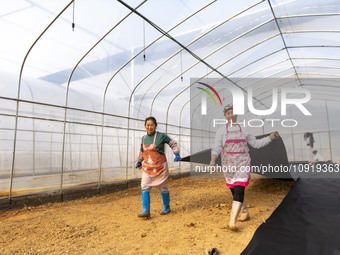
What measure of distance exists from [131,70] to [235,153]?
5.52 meters

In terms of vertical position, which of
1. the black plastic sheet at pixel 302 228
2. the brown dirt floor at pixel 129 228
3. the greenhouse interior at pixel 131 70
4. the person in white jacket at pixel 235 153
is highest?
the greenhouse interior at pixel 131 70

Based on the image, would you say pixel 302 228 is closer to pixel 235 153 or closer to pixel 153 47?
pixel 235 153

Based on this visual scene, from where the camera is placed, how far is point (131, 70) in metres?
7.88

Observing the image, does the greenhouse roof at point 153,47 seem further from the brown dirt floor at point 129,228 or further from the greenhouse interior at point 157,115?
the brown dirt floor at point 129,228

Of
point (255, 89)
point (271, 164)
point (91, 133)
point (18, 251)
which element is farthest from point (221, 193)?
point (255, 89)

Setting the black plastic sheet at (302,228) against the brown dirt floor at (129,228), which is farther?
the brown dirt floor at (129,228)

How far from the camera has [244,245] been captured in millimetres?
2461

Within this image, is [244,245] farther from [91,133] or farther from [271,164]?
[91,133]

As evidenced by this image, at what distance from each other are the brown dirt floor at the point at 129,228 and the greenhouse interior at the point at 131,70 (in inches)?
61.8

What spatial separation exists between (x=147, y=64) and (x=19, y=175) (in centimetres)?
567

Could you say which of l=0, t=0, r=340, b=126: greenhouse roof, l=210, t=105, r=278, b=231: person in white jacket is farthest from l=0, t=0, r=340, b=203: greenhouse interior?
l=210, t=105, r=278, b=231: person in white jacket

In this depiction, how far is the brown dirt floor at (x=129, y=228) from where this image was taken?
2.64m

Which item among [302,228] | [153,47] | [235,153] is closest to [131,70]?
[153,47]

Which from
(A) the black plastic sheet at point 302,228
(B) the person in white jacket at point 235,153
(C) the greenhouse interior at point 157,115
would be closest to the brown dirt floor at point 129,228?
(C) the greenhouse interior at point 157,115
